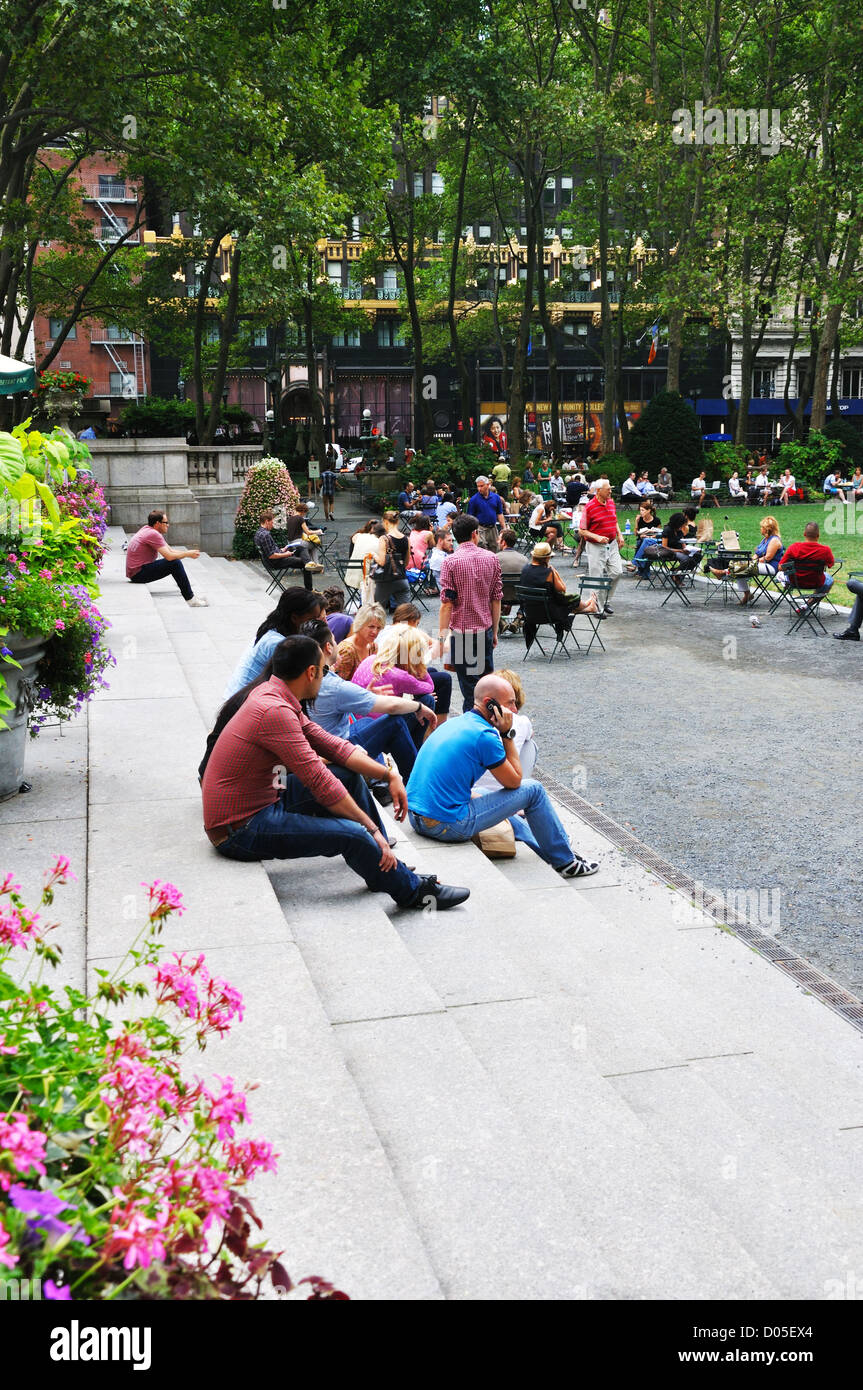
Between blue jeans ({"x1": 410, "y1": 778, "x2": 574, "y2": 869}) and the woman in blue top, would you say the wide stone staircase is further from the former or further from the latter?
the woman in blue top

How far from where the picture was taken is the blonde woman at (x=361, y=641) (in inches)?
375

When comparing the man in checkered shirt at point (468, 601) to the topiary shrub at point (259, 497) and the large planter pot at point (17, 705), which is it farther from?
the topiary shrub at point (259, 497)

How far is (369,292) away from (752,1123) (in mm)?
71356

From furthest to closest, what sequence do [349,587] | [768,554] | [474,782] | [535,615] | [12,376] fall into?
[768,554]
[349,587]
[535,615]
[12,376]
[474,782]

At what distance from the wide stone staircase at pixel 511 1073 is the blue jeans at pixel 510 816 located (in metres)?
0.12

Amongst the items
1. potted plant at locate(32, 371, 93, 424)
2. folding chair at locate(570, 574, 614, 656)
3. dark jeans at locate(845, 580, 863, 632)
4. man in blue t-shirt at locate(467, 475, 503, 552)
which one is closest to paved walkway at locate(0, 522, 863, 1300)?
folding chair at locate(570, 574, 614, 656)

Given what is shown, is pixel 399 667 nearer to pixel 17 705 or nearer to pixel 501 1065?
pixel 17 705

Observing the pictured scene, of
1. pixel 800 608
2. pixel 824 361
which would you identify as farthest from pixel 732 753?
pixel 824 361

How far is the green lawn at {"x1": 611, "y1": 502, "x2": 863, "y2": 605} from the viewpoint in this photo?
24109 millimetres

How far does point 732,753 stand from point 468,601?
2794mm

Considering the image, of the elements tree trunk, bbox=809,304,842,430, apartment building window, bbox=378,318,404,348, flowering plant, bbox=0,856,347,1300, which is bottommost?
flowering plant, bbox=0,856,347,1300

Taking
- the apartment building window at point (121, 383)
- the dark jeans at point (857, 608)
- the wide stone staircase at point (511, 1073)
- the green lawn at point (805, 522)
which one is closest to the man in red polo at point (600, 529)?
the green lawn at point (805, 522)

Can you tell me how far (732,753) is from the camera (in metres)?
11.0

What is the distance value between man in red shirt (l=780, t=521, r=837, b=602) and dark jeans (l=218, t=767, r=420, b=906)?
12631 mm
